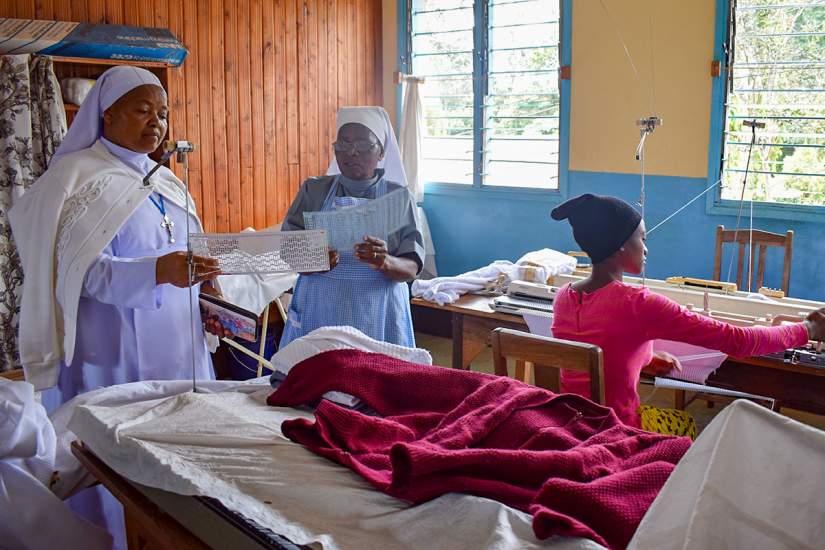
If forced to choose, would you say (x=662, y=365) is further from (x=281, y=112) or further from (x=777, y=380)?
(x=281, y=112)

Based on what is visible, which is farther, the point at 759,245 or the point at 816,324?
the point at 759,245

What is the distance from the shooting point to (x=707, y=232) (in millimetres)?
4758

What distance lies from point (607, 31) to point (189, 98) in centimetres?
262

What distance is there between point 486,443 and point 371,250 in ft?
4.36

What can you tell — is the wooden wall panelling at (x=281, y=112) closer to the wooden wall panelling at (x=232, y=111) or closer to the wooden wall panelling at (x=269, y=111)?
the wooden wall panelling at (x=269, y=111)

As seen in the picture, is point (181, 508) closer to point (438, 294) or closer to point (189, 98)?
point (438, 294)

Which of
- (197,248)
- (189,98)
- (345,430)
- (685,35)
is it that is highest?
(685,35)

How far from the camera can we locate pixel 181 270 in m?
2.20

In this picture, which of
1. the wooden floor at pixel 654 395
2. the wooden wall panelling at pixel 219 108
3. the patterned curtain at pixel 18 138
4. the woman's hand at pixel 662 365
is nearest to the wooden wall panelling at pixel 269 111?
the wooden wall panelling at pixel 219 108

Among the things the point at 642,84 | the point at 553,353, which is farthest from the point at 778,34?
the point at 553,353

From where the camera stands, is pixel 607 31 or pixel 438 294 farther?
pixel 607 31

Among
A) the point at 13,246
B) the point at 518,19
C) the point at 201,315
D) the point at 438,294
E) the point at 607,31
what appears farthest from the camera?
the point at 518,19

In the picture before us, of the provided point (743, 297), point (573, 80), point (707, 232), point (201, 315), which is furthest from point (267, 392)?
point (573, 80)

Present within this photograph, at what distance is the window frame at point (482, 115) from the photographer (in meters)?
5.23
